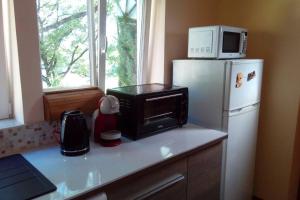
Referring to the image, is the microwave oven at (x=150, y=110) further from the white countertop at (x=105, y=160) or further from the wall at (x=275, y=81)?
the wall at (x=275, y=81)

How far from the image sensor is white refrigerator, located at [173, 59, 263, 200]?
1.72 m

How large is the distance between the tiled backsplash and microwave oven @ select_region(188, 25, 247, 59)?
3.81 feet

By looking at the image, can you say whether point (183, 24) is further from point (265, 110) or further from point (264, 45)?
point (265, 110)

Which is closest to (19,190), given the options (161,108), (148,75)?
(161,108)

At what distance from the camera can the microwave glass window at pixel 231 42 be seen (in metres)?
1.83

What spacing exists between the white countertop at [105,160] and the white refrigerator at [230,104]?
0.17m

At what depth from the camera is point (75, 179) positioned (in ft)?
3.62

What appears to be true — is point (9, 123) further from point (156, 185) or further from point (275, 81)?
point (275, 81)

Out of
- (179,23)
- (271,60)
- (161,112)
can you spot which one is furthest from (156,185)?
(271,60)

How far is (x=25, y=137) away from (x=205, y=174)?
111 centimetres

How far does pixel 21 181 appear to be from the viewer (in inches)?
42.8

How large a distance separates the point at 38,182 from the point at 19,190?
77 millimetres

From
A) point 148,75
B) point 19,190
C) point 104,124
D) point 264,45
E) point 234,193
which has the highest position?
point 264,45

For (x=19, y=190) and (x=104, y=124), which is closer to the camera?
(x=19, y=190)
